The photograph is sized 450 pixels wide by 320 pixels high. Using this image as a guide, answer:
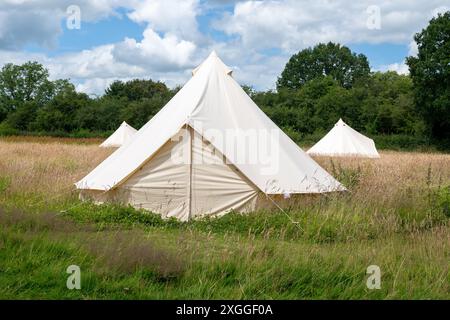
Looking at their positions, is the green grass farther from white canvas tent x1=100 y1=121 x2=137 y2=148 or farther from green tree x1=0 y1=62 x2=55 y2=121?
green tree x1=0 y1=62 x2=55 y2=121

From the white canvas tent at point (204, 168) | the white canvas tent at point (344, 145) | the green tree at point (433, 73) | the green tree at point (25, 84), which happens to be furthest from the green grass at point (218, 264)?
the green tree at point (25, 84)

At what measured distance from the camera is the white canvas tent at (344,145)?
27638 millimetres

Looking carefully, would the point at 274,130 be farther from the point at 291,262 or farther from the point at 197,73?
the point at 291,262

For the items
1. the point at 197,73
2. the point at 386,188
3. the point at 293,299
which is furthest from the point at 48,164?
the point at 293,299

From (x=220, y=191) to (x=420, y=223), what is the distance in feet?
10.4

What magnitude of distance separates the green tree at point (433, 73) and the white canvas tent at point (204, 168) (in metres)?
30.5

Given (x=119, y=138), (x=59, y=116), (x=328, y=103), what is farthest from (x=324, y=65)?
(x=119, y=138)

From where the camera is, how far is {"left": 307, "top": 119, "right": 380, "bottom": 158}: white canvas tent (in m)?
27.6

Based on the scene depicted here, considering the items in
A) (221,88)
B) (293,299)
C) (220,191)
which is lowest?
(293,299)

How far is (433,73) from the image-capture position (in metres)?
38.2

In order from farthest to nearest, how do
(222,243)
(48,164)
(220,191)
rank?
(48,164) → (220,191) → (222,243)

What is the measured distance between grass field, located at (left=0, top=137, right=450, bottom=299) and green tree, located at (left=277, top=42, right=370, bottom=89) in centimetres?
6597

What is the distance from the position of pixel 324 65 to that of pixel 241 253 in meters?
70.4
